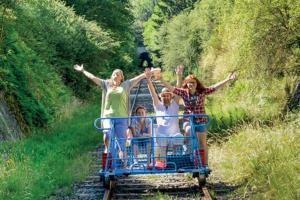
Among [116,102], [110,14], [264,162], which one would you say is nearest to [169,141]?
[116,102]

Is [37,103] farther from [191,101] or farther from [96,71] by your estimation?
[96,71]

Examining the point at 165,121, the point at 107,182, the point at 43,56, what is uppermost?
the point at 43,56

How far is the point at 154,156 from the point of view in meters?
8.82

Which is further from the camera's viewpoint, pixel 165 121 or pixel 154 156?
pixel 165 121

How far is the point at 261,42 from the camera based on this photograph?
15453 mm

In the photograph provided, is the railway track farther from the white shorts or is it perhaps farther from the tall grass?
the white shorts

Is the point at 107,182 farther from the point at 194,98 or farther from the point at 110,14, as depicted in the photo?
the point at 110,14

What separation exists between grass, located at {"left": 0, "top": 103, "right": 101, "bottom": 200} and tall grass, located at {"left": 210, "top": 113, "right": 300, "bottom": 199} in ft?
9.75

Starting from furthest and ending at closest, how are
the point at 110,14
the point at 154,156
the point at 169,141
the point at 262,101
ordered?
the point at 110,14 < the point at 262,101 < the point at 169,141 < the point at 154,156

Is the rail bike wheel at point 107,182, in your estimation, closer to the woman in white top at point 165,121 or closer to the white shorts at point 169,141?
the woman in white top at point 165,121

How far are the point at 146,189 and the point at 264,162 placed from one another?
6.94 feet

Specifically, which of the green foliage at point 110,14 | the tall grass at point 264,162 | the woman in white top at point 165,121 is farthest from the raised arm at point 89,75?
the green foliage at point 110,14

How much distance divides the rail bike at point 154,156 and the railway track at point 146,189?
0.23 m

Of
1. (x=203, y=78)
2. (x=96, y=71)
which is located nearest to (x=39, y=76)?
(x=96, y=71)
